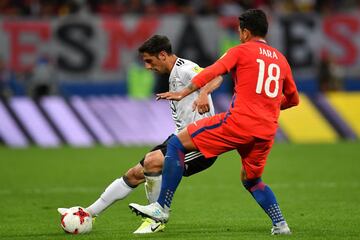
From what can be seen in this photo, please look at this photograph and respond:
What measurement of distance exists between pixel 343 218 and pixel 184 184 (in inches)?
200

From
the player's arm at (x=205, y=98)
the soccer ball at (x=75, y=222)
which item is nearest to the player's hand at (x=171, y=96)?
the player's arm at (x=205, y=98)

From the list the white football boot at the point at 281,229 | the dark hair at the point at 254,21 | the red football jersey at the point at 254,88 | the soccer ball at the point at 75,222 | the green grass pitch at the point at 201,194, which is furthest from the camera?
the green grass pitch at the point at 201,194

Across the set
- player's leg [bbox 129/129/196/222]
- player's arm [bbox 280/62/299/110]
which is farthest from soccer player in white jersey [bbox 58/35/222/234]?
player's arm [bbox 280/62/299/110]

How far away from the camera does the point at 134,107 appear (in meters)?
22.4

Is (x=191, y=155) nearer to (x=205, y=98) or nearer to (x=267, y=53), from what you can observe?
(x=205, y=98)

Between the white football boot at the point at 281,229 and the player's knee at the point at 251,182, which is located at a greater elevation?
the player's knee at the point at 251,182

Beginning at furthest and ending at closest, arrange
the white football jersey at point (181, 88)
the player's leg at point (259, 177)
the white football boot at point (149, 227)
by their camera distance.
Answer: the white football jersey at point (181, 88), the white football boot at point (149, 227), the player's leg at point (259, 177)

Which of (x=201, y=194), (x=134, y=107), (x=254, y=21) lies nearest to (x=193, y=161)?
(x=254, y=21)

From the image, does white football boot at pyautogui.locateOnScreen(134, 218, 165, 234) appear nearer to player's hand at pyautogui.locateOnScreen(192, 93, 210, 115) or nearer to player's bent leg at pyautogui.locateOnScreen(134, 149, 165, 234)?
player's bent leg at pyautogui.locateOnScreen(134, 149, 165, 234)

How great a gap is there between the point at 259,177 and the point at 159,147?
102cm

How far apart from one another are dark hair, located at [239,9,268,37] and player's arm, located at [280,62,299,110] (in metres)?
0.51

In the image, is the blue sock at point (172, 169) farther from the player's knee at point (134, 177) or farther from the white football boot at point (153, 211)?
the player's knee at point (134, 177)

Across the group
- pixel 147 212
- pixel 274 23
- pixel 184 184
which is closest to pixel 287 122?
pixel 274 23

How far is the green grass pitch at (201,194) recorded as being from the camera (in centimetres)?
937
